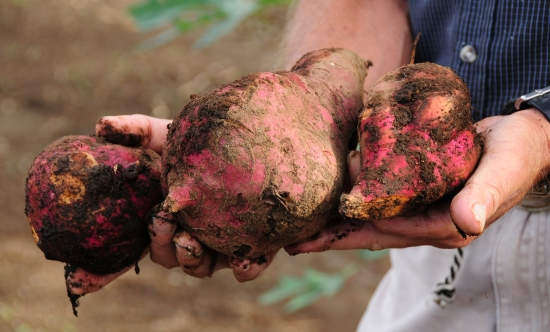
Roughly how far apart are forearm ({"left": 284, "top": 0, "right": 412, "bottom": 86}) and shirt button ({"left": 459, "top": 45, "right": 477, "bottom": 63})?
251 millimetres

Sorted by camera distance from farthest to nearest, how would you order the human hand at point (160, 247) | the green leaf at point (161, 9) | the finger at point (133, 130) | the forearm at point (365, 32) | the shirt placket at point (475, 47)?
the green leaf at point (161, 9) → the forearm at point (365, 32) → the shirt placket at point (475, 47) → the finger at point (133, 130) → the human hand at point (160, 247)

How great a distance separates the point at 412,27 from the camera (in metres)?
1.75

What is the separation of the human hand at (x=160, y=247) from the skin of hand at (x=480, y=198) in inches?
5.8

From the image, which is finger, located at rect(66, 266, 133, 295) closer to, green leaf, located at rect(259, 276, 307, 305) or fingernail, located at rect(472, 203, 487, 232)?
fingernail, located at rect(472, 203, 487, 232)

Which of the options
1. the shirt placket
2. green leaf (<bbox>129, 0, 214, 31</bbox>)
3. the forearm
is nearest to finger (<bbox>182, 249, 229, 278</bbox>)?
the forearm

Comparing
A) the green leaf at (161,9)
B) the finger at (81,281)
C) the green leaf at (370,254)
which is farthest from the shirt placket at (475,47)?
the green leaf at (161,9)

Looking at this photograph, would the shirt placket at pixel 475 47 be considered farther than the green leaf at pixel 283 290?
No

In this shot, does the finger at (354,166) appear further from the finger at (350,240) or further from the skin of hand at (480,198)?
the finger at (350,240)

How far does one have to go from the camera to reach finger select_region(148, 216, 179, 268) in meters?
1.22

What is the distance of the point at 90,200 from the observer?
126 cm

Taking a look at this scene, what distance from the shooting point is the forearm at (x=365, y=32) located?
1748 mm

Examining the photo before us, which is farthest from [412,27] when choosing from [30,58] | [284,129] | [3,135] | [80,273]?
[30,58]

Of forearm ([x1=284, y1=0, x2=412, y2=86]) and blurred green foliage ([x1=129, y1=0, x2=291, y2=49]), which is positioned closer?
forearm ([x1=284, y1=0, x2=412, y2=86])

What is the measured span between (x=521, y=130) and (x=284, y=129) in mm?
467
